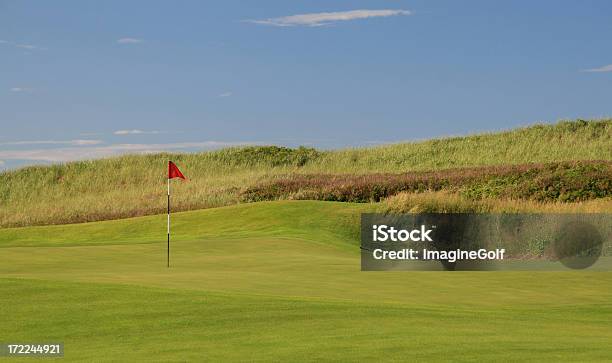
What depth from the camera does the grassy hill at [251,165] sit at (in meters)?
55.4

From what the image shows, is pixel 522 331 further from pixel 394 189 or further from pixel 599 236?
pixel 394 189

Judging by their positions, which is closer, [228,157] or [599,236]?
[599,236]

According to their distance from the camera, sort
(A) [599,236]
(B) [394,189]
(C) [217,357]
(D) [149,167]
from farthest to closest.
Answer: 1. (D) [149,167]
2. (B) [394,189]
3. (A) [599,236]
4. (C) [217,357]

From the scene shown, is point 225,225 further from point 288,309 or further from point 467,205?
point 288,309

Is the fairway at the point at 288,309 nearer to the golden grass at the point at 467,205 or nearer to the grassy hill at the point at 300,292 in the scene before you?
the grassy hill at the point at 300,292

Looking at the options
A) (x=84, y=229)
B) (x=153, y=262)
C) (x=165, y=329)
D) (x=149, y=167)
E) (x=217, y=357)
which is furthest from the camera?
(x=149, y=167)

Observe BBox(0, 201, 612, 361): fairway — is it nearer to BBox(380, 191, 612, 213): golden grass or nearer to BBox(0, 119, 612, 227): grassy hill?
BBox(380, 191, 612, 213): golden grass

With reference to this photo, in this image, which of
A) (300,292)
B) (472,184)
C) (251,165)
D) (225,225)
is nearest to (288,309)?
(300,292)

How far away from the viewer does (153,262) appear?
21.4 m

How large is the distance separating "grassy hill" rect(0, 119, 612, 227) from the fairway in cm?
3206

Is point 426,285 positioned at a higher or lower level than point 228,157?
lower

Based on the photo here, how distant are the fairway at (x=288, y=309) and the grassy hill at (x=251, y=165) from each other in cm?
3206

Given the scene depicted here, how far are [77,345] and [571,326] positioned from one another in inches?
283

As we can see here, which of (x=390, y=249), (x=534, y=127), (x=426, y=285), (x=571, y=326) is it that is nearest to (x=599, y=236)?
(x=390, y=249)
